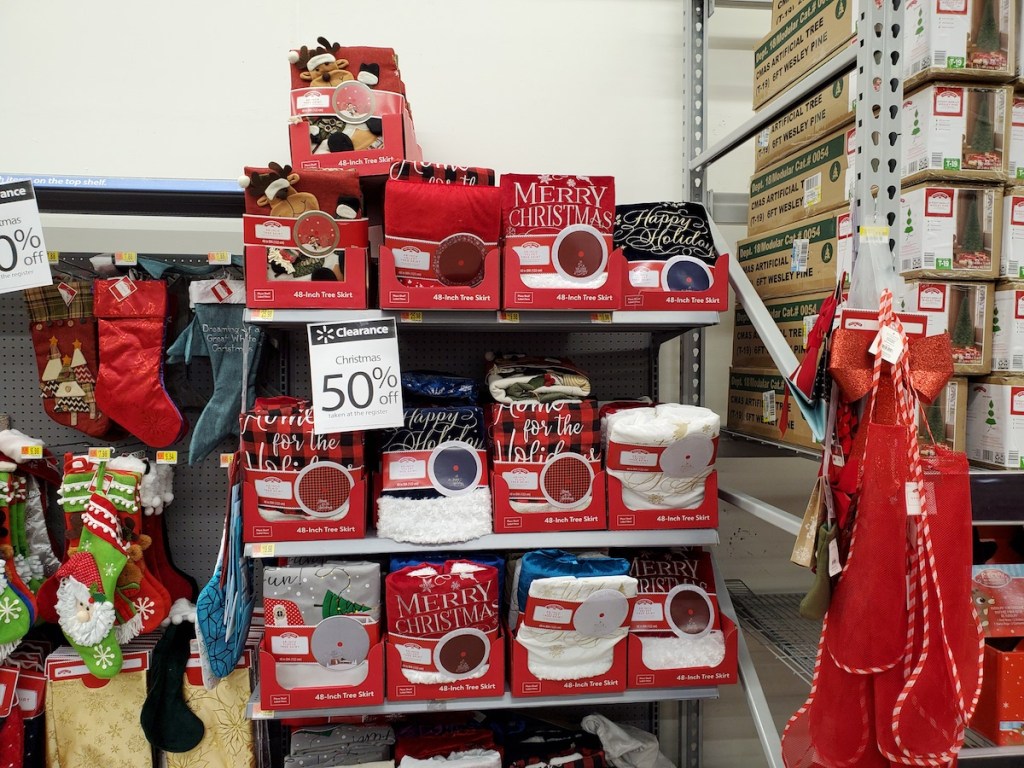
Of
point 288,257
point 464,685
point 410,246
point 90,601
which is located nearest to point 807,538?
point 464,685

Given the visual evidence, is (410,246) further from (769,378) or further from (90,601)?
(90,601)

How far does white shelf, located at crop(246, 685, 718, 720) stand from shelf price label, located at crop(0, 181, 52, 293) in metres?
1.16

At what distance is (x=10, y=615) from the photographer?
1499mm

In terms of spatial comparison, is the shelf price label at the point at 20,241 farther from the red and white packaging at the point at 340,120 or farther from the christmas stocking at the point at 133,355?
the red and white packaging at the point at 340,120

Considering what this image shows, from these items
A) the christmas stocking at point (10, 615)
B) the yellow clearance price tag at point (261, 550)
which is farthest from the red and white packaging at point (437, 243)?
the christmas stocking at point (10, 615)

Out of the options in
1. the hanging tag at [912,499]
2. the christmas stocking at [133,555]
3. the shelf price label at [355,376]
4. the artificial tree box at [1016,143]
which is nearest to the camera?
the hanging tag at [912,499]

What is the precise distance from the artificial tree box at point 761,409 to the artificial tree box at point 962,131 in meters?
0.59

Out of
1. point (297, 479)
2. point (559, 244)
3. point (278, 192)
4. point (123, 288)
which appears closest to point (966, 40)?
point (559, 244)

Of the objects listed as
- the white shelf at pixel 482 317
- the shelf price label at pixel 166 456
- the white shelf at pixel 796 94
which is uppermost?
the white shelf at pixel 796 94

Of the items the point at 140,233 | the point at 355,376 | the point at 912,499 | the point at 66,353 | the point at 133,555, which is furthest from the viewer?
the point at 140,233

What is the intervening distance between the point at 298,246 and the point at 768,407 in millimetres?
1268

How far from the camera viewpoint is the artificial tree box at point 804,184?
1405 millimetres

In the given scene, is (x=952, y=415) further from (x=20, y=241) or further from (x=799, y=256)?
(x=20, y=241)

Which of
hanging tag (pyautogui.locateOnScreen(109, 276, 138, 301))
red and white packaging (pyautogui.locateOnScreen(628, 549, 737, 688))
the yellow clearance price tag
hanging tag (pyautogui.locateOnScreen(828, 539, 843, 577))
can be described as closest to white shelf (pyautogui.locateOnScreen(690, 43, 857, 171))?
hanging tag (pyautogui.locateOnScreen(828, 539, 843, 577))
